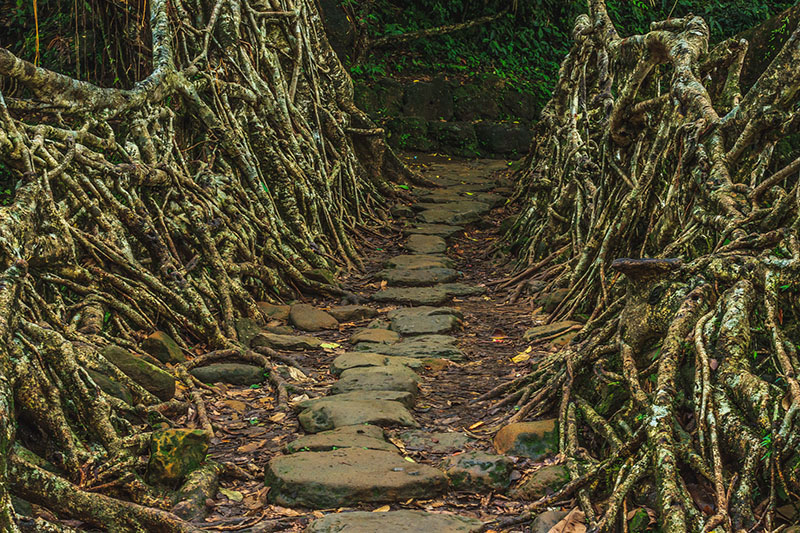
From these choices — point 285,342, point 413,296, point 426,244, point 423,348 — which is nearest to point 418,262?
point 426,244

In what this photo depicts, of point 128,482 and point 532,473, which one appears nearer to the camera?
point 128,482

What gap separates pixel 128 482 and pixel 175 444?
0.24m

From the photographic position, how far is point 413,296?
257 inches

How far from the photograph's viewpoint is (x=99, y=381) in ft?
11.5

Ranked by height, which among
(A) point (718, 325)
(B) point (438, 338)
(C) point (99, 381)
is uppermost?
(A) point (718, 325)

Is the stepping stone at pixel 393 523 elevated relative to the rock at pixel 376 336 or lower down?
elevated

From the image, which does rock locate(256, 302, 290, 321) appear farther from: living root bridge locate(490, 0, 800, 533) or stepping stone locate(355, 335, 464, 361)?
living root bridge locate(490, 0, 800, 533)

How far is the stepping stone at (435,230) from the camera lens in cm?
830

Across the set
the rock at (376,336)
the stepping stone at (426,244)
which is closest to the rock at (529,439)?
the rock at (376,336)

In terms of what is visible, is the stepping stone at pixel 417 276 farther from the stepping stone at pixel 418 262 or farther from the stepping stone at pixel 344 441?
the stepping stone at pixel 344 441

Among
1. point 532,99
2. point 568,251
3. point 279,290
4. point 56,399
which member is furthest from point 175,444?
point 532,99

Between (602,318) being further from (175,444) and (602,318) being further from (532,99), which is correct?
(532,99)

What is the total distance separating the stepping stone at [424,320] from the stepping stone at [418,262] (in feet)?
3.60

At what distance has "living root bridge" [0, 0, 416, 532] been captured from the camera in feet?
9.89
